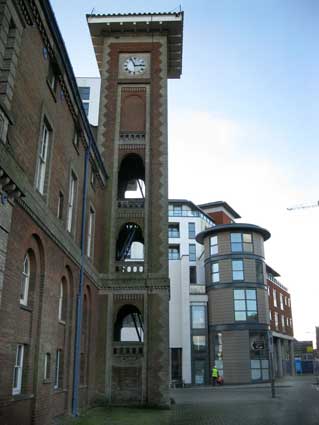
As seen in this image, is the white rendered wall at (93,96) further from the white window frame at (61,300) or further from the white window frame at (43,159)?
the white window frame at (43,159)

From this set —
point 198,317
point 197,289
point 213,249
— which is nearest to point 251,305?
point 198,317

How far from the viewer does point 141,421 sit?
17016 mm

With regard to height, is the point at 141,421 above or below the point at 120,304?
below

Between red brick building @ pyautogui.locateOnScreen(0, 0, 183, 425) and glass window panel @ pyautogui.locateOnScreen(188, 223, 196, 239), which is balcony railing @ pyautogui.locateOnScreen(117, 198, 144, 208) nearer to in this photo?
red brick building @ pyautogui.locateOnScreen(0, 0, 183, 425)

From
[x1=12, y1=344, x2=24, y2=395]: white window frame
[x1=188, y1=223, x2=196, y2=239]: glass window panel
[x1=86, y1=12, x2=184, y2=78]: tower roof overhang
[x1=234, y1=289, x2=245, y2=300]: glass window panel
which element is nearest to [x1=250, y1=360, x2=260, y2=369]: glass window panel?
[x1=234, y1=289, x2=245, y2=300]: glass window panel

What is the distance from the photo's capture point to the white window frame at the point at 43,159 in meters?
15.1

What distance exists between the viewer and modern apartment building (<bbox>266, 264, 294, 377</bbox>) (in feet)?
194

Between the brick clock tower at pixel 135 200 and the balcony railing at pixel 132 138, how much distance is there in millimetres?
58

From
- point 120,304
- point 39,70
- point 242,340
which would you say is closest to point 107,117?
point 120,304

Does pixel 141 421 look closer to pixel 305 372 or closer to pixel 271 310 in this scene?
pixel 271 310

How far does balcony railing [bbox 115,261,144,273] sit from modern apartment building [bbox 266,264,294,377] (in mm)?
36860

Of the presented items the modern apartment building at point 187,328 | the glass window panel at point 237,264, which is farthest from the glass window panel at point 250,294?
the modern apartment building at point 187,328

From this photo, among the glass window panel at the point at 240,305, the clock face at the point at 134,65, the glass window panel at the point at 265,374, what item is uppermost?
the clock face at the point at 134,65

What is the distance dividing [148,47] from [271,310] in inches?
1649
